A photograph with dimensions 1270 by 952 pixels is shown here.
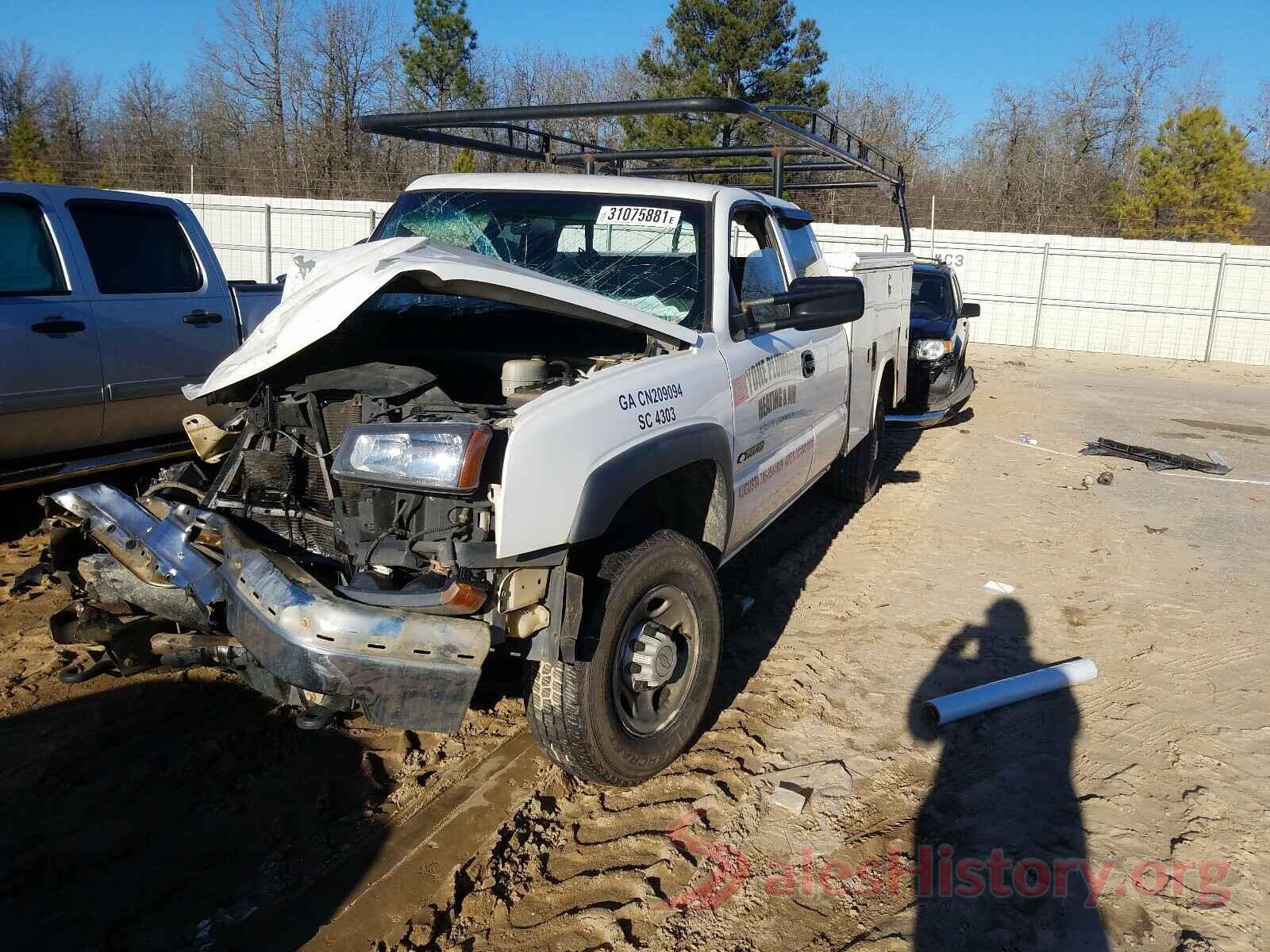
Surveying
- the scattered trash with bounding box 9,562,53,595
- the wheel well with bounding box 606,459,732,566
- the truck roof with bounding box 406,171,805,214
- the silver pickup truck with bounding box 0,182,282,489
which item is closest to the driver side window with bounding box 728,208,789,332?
the truck roof with bounding box 406,171,805,214

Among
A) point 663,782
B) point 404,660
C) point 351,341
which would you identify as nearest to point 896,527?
point 663,782

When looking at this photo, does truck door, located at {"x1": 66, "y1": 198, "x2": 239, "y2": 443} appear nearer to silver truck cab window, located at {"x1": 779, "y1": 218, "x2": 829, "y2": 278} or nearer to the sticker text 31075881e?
silver truck cab window, located at {"x1": 779, "y1": 218, "x2": 829, "y2": 278}

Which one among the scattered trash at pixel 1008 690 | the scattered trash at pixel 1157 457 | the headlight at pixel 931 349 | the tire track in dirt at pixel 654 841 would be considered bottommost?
the tire track in dirt at pixel 654 841

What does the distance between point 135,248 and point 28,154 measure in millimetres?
27491

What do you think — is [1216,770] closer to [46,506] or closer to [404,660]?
[404,660]


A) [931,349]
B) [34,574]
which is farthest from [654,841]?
[931,349]

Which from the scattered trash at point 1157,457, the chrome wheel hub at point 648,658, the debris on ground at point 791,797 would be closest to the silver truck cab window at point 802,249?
the chrome wheel hub at point 648,658

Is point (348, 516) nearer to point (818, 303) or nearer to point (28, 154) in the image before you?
point (818, 303)

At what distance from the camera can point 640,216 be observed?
414 centimetres

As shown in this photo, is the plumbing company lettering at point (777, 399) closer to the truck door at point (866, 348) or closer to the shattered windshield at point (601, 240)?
the shattered windshield at point (601, 240)

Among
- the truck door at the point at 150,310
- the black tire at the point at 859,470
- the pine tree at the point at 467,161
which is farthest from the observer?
the pine tree at the point at 467,161

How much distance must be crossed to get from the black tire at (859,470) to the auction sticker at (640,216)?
331 cm

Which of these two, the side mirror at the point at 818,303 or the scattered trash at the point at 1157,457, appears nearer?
the side mirror at the point at 818,303

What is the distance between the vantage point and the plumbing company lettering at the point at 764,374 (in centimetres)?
385
